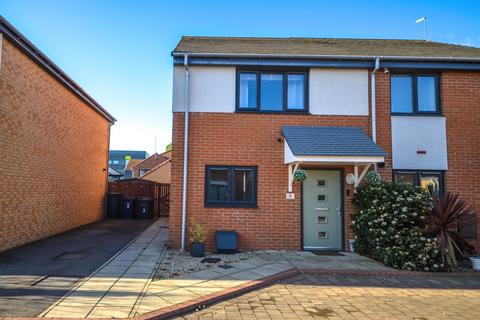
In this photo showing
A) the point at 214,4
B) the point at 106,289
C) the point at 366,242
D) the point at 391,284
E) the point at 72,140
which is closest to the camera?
the point at 106,289

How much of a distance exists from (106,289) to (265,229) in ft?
15.1

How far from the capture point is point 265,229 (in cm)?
931

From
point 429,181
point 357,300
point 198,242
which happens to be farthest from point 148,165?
point 357,300

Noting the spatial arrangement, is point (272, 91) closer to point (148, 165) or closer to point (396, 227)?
point (396, 227)

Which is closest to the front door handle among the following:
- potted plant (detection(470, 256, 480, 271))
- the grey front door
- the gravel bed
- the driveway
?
the grey front door

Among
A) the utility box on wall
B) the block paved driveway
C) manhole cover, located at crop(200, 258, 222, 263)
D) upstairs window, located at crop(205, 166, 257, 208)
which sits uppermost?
upstairs window, located at crop(205, 166, 257, 208)

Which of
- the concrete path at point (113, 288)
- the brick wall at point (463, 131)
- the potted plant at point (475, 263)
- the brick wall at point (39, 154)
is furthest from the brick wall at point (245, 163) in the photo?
the brick wall at point (39, 154)

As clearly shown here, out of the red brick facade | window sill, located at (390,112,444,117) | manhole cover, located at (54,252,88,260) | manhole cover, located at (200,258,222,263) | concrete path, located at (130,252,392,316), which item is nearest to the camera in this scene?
concrete path, located at (130,252,392,316)

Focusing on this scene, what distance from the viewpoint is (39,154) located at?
1040 cm

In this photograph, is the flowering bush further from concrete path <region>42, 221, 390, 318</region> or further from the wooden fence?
the wooden fence

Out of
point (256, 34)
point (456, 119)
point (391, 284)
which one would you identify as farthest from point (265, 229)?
point (256, 34)

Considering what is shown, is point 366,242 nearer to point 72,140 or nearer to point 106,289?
point 106,289

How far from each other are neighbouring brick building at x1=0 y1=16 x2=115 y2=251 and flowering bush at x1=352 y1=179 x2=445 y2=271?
29.5ft

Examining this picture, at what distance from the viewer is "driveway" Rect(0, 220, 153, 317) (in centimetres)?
510
